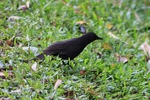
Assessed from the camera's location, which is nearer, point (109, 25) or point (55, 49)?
point (55, 49)

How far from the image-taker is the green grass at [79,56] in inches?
200

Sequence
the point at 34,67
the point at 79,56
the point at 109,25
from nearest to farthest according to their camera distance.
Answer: the point at 34,67 < the point at 79,56 < the point at 109,25

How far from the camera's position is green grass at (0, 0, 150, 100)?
16.7 feet

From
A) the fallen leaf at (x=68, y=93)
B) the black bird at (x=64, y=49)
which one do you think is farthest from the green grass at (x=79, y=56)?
the black bird at (x=64, y=49)

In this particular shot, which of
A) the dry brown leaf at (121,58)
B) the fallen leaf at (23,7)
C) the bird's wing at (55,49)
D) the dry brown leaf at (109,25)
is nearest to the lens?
the bird's wing at (55,49)

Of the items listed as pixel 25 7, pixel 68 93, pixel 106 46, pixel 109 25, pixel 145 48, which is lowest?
pixel 68 93

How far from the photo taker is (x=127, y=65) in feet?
20.2

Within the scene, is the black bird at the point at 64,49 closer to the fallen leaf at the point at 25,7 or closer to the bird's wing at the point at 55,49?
the bird's wing at the point at 55,49

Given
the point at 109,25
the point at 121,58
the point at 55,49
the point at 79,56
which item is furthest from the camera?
the point at 109,25

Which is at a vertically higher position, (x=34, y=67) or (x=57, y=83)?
(x=34, y=67)

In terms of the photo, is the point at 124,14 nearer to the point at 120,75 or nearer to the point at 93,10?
the point at 93,10

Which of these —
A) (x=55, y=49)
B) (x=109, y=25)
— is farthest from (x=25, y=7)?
(x=55, y=49)

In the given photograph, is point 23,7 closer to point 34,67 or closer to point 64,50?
point 64,50

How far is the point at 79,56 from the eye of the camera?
6.15m
